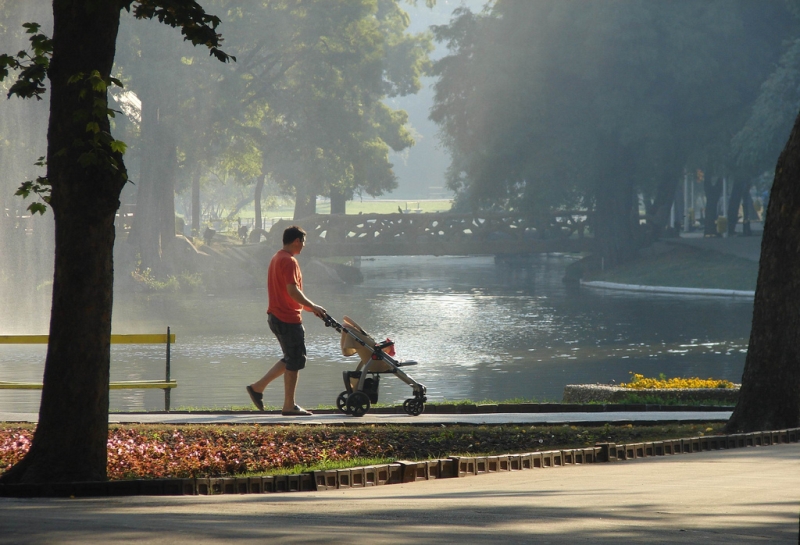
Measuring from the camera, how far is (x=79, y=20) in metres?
7.65

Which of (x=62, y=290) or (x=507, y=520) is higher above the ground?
(x=62, y=290)

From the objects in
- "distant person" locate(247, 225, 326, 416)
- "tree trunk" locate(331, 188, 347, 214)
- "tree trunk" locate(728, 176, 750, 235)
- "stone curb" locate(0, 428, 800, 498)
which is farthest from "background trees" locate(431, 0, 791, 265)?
"stone curb" locate(0, 428, 800, 498)

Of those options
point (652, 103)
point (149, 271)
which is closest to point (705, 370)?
point (652, 103)

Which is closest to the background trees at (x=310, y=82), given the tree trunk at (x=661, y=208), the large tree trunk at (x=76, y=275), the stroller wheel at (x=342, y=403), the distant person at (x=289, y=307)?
the tree trunk at (x=661, y=208)

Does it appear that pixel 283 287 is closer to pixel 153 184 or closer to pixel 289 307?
pixel 289 307

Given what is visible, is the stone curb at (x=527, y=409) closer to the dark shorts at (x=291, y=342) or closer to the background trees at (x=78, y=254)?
the dark shorts at (x=291, y=342)

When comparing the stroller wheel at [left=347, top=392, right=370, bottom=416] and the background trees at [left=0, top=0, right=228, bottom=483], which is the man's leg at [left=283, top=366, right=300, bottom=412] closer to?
the stroller wheel at [left=347, top=392, right=370, bottom=416]

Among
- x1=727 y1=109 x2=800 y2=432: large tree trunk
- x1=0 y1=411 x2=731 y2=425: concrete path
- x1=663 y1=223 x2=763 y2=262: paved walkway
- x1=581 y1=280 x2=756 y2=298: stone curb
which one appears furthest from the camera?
x1=663 y1=223 x2=763 y2=262: paved walkway

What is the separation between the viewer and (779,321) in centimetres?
1111

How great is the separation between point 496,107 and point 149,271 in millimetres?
17725

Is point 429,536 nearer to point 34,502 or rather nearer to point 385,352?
point 34,502

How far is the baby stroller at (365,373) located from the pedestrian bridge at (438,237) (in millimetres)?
46174

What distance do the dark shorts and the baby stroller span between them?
0.38 m

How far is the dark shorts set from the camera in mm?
12086
